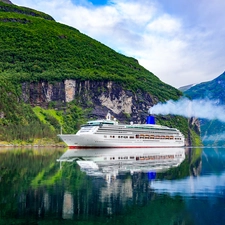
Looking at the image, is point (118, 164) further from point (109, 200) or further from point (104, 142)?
point (104, 142)

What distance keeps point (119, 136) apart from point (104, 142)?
1039 cm

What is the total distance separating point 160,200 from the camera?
86.6ft

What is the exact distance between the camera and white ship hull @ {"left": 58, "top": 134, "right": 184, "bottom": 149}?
4648 inches

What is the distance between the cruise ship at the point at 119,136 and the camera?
393 feet

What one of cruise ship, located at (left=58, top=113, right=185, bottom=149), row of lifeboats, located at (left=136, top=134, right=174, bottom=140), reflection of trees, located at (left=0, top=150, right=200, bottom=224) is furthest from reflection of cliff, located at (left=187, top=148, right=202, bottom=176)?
row of lifeboats, located at (left=136, top=134, right=174, bottom=140)

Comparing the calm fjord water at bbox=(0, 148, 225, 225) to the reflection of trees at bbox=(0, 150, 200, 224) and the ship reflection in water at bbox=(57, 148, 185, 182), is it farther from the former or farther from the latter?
the ship reflection in water at bbox=(57, 148, 185, 182)

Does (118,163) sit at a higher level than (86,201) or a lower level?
higher

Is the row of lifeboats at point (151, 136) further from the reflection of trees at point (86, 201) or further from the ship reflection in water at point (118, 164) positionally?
the reflection of trees at point (86, 201)

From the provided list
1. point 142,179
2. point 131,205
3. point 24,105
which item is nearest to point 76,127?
point 24,105

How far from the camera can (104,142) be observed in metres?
126

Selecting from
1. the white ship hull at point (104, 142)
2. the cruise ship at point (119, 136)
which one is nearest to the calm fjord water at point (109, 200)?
the white ship hull at point (104, 142)

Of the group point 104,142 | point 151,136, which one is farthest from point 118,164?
point 151,136

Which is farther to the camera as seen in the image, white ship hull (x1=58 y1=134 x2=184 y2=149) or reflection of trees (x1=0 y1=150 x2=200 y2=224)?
white ship hull (x1=58 y1=134 x2=184 y2=149)

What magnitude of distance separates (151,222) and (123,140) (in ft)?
377
